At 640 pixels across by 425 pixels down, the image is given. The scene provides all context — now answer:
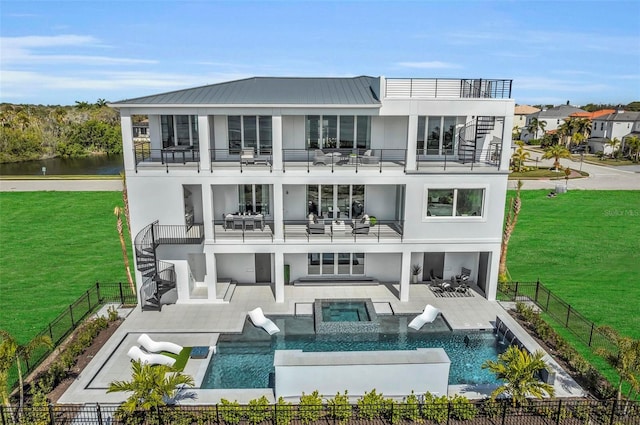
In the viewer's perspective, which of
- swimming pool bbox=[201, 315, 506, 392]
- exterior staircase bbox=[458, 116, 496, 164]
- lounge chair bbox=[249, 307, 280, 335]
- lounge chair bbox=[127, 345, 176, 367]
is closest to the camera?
swimming pool bbox=[201, 315, 506, 392]

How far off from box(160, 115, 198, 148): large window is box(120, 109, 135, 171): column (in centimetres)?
233

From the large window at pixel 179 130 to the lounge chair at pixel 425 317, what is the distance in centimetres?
1304

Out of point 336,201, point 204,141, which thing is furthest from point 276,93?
point 336,201

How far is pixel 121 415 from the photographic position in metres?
11.8

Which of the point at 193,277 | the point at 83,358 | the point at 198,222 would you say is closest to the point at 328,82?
the point at 198,222

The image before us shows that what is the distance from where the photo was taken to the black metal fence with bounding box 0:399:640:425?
1174cm

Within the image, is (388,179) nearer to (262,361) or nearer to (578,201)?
(262,361)

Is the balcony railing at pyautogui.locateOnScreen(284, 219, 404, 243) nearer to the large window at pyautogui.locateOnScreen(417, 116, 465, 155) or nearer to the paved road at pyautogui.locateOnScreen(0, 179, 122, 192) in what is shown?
the large window at pyautogui.locateOnScreen(417, 116, 465, 155)

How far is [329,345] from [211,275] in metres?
6.66

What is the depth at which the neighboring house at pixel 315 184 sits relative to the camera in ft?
59.9

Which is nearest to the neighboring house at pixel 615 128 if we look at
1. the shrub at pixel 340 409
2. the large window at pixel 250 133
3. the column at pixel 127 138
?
the large window at pixel 250 133

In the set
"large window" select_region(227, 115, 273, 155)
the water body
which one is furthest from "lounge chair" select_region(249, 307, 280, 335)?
the water body

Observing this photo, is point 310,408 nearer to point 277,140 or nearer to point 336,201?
point 277,140

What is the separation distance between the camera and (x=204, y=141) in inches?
711
